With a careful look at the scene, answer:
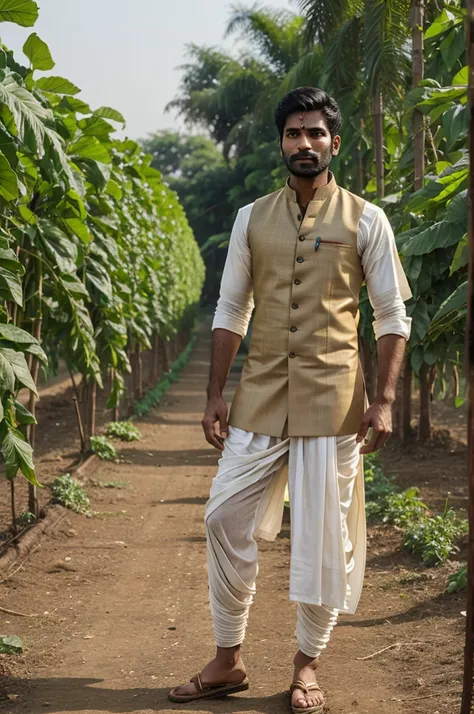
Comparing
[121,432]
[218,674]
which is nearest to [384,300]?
[218,674]

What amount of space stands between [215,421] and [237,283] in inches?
22.3

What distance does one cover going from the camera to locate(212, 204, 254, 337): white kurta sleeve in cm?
433

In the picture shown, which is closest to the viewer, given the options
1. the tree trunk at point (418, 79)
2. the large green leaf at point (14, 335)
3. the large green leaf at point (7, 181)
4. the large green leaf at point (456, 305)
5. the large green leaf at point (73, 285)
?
the large green leaf at point (456, 305)

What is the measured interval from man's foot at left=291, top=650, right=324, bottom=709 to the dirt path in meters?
0.10

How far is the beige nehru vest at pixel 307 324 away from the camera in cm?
412

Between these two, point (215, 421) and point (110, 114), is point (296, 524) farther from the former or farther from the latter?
point (110, 114)

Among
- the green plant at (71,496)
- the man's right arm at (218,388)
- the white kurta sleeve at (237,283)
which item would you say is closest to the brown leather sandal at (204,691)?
the man's right arm at (218,388)

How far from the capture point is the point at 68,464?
10.8 meters

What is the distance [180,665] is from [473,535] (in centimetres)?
198

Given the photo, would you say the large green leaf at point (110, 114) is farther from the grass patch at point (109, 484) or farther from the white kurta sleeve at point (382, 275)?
the white kurta sleeve at point (382, 275)

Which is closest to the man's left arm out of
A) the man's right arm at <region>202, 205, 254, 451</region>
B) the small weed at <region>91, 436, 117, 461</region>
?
the man's right arm at <region>202, 205, 254, 451</region>

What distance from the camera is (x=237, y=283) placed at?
438 cm

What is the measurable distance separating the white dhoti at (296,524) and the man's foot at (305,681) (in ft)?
0.14

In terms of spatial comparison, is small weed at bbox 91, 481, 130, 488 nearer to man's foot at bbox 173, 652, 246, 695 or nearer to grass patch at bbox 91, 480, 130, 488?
grass patch at bbox 91, 480, 130, 488
